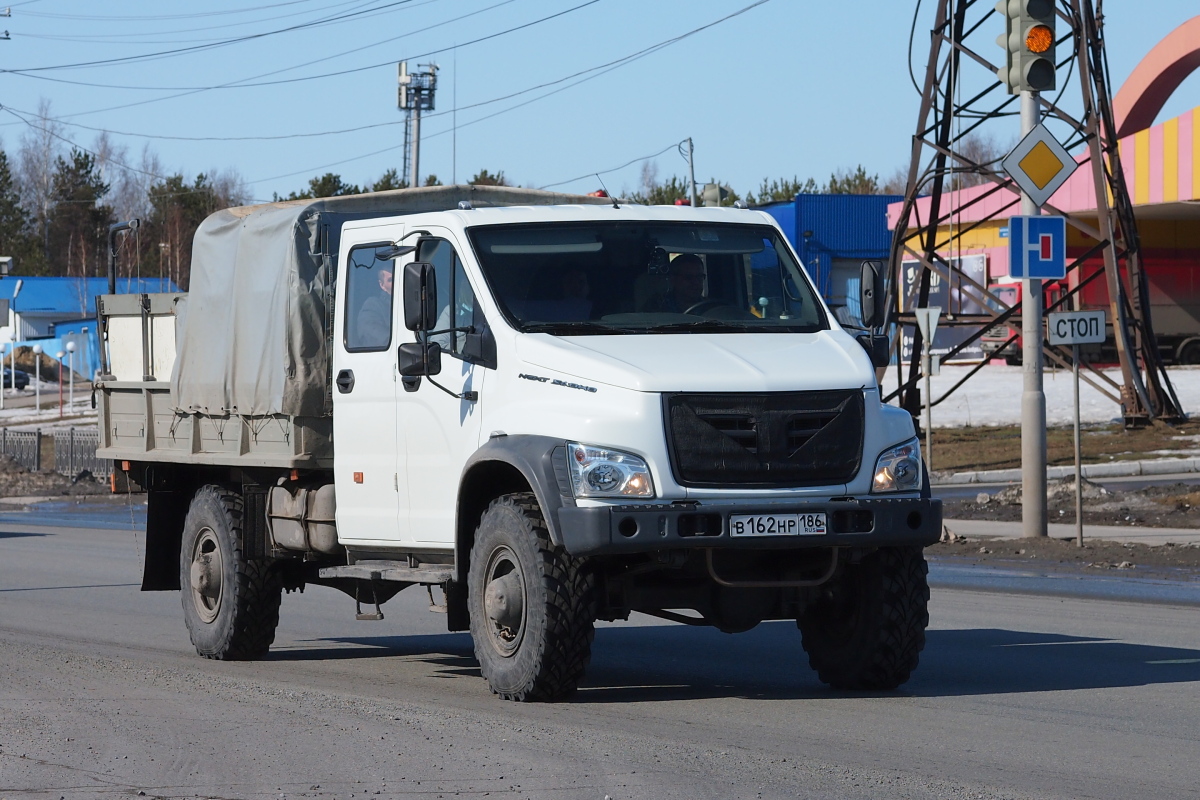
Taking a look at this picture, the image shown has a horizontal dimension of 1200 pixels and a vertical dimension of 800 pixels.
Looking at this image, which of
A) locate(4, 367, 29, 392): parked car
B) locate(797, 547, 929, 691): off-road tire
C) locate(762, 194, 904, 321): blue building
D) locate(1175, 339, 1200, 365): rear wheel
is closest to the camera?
locate(797, 547, 929, 691): off-road tire

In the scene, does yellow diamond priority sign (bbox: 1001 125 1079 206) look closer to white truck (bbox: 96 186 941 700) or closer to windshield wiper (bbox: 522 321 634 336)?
white truck (bbox: 96 186 941 700)

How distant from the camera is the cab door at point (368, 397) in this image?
9328mm

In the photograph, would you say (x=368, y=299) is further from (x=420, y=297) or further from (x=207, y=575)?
(x=207, y=575)

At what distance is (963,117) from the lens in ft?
94.0

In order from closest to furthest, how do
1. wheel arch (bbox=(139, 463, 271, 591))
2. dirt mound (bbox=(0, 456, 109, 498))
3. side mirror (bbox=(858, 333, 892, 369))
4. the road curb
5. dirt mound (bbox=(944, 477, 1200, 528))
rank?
side mirror (bbox=(858, 333, 892, 369)) < wheel arch (bbox=(139, 463, 271, 591)) < dirt mound (bbox=(944, 477, 1200, 528)) < the road curb < dirt mound (bbox=(0, 456, 109, 498))

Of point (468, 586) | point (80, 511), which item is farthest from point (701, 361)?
point (80, 511)

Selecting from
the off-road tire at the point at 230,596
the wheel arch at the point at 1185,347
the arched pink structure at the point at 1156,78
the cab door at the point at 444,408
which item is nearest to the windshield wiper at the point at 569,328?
the cab door at the point at 444,408

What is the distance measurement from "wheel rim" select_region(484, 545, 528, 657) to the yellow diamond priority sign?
396 inches

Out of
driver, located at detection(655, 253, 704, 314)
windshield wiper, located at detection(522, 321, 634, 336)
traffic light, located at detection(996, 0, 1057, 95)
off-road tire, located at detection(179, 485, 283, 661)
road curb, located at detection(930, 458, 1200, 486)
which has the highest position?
traffic light, located at detection(996, 0, 1057, 95)

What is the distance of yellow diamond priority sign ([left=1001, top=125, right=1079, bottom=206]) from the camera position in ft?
Answer: 55.7

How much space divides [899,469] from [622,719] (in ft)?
5.74

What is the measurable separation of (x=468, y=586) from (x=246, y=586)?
238 centimetres

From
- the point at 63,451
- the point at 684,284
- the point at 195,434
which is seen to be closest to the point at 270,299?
the point at 195,434

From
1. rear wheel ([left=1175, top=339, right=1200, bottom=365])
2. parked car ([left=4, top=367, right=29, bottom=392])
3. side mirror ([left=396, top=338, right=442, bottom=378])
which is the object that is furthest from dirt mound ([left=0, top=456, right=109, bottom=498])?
parked car ([left=4, top=367, right=29, bottom=392])
